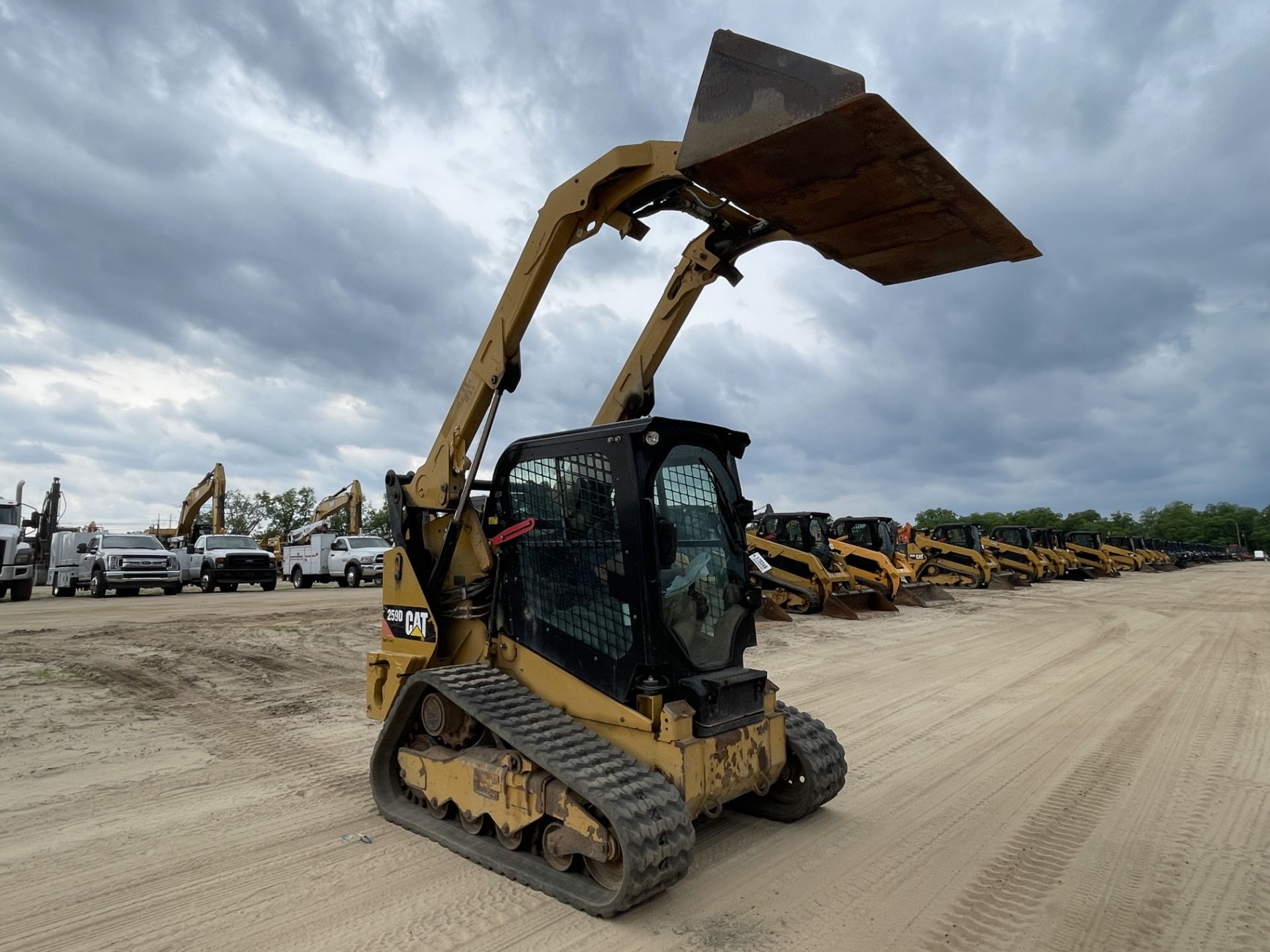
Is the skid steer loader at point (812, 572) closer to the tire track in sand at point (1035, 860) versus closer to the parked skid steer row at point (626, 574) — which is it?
the tire track in sand at point (1035, 860)

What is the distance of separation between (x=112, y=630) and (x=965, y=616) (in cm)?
1633

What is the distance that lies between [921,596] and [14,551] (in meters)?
21.8

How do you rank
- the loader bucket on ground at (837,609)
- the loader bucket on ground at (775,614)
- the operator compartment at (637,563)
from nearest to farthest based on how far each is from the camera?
the operator compartment at (637,563), the loader bucket on ground at (775,614), the loader bucket on ground at (837,609)

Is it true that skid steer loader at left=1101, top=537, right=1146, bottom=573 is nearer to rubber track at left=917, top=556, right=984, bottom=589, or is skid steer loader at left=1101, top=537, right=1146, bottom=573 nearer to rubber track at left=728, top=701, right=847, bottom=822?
rubber track at left=917, top=556, right=984, bottom=589

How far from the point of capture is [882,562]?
1983 cm

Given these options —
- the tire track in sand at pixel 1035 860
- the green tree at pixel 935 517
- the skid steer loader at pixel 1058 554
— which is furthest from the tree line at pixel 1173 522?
the tire track in sand at pixel 1035 860

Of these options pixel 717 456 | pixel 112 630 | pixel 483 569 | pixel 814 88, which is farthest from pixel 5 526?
pixel 814 88

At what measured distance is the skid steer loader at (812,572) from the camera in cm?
1772

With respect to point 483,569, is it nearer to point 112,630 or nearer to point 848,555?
point 112,630

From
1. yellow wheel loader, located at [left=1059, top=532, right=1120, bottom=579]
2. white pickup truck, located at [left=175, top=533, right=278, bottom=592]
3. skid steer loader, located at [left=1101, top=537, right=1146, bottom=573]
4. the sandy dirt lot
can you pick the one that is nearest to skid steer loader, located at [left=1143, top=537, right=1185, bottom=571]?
skid steer loader, located at [left=1101, top=537, right=1146, bottom=573]

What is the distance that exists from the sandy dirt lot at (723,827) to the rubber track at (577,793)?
11cm

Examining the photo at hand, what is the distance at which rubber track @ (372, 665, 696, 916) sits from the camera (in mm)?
3375

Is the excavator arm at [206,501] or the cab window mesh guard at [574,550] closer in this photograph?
the cab window mesh guard at [574,550]

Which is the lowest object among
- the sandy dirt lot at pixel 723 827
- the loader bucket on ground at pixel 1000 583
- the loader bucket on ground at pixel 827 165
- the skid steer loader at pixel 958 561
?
the sandy dirt lot at pixel 723 827
